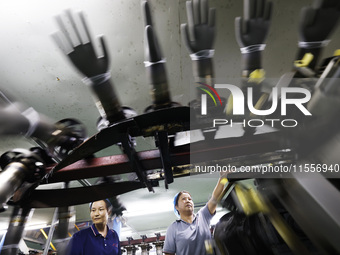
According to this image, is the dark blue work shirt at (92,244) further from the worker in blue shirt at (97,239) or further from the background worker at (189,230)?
the background worker at (189,230)

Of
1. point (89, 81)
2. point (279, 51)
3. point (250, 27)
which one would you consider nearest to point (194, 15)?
point (250, 27)

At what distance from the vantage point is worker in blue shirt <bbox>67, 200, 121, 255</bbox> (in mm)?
1717

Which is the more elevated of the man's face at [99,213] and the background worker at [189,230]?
the man's face at [99,213]

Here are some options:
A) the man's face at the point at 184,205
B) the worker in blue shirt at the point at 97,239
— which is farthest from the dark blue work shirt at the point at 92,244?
the man's face at the point at 184,205

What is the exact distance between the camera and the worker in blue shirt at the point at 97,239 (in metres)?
1.72

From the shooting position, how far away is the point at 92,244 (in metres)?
1.76

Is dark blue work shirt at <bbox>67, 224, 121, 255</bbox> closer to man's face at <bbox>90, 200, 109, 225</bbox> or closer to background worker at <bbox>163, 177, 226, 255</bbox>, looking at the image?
man's face at <bbox>90, 200, 109, 225</bbox>

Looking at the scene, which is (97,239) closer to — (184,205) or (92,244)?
(92,244)

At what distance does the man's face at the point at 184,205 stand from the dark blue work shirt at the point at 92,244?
63cm

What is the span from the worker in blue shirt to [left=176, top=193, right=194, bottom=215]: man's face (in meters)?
0.63

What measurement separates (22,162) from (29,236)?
5233 mm

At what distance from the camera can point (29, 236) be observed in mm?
5188

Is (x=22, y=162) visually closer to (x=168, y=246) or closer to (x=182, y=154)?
(x=182, y=154)

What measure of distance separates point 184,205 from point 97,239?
0.78m
